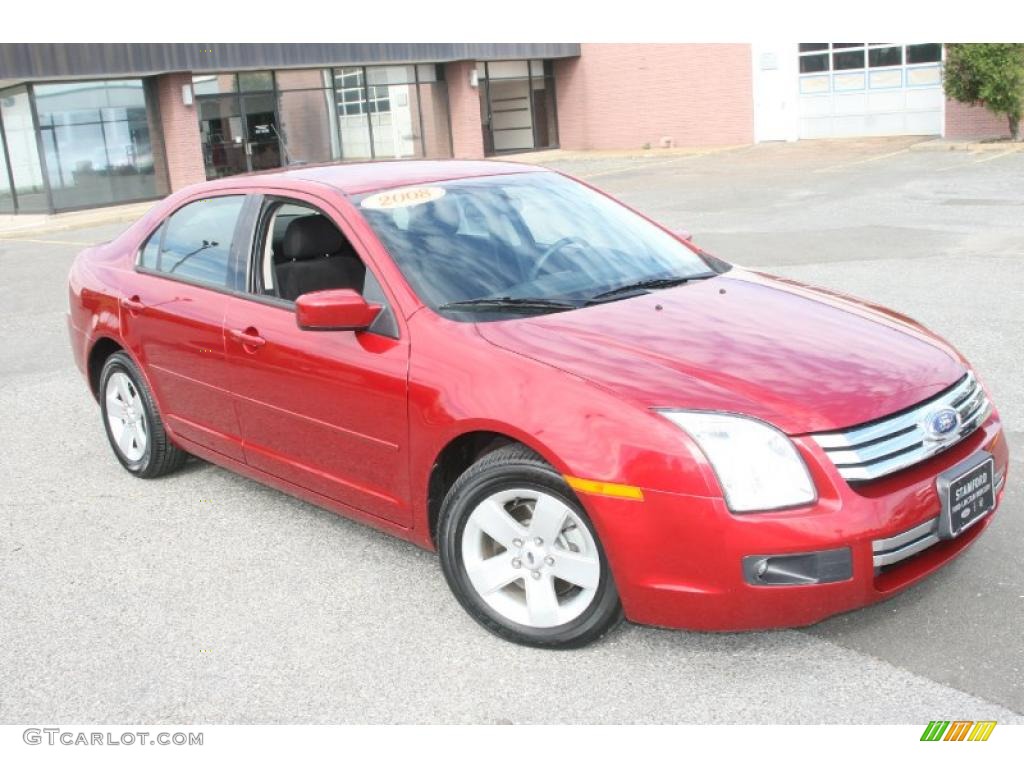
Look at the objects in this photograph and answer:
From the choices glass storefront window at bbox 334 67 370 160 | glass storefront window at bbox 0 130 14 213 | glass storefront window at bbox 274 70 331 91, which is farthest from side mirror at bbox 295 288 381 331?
glass storefront window at bbox 334 67 370 160

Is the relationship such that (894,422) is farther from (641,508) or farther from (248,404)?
(248,404)

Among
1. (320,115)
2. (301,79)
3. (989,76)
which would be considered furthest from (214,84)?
(989,76)

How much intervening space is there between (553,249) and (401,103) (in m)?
29.8

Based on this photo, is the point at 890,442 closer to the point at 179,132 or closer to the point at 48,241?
the point at 48,241

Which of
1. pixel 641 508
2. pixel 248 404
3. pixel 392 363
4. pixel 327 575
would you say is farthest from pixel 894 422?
pixel 248 404

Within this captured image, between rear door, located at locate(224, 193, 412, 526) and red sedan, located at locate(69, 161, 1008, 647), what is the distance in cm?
1

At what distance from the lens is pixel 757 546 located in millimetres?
3275

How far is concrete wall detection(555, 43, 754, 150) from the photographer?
3219 centimetres

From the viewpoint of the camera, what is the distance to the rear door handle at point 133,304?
552cm

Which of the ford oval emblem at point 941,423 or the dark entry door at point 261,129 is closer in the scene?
the ford oval emblem at point 941,423

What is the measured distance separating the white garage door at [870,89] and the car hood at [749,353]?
87.6ft

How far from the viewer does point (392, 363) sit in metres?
4.08

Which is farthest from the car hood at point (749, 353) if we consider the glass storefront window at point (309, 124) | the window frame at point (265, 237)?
the glass storefront window at point (309, 124)
